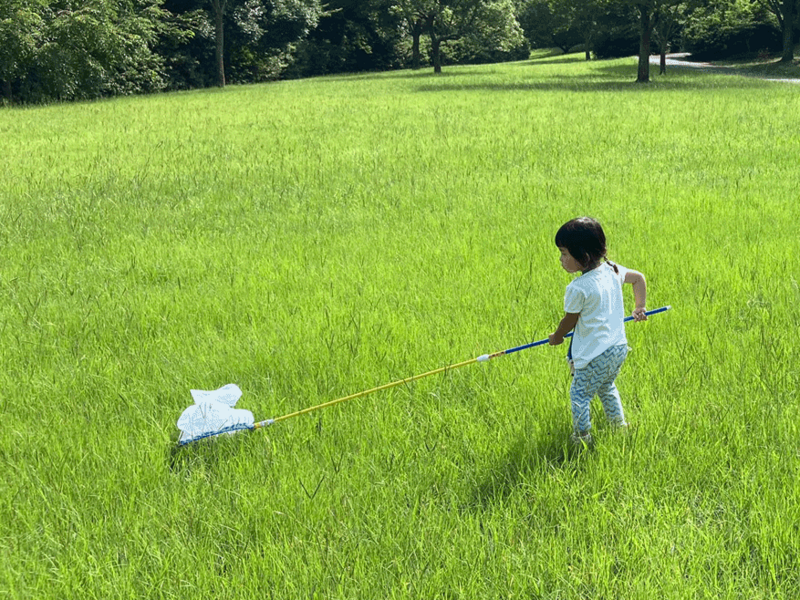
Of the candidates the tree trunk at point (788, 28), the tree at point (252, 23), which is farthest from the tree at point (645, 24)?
the tree at point (252, 23)

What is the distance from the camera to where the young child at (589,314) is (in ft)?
8.63

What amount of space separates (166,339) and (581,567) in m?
2.77

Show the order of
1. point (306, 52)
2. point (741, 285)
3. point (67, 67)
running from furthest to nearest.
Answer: point (306, 52), point (67, 67), point (741, 285)

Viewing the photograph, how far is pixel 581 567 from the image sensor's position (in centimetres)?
222

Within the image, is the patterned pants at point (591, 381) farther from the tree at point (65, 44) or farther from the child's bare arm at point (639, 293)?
the tree at point (65, 44)

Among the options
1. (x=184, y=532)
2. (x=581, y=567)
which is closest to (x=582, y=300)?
(x=581, y=567)

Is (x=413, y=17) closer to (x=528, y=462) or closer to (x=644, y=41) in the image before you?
(x=644, y=41)

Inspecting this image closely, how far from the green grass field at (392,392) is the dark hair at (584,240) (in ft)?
2.49

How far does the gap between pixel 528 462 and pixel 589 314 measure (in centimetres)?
61

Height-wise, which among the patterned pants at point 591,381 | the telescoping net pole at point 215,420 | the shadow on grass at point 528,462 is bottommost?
the shadow on grass at point 528,462

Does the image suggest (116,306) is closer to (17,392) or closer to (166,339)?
(166,339)

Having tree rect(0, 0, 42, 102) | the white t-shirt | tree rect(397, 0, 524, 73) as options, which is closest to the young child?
the white t-shirt

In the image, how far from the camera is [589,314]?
270 cm

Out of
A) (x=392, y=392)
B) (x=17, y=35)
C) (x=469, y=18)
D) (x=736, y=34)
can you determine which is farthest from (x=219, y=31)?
(x=736, y=34)
